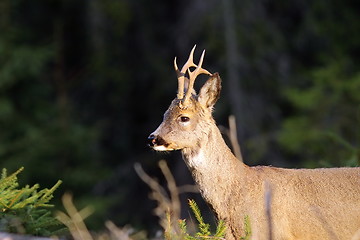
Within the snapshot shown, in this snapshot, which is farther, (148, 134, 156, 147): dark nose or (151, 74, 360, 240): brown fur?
(148, 134, 156, 147): dark nose

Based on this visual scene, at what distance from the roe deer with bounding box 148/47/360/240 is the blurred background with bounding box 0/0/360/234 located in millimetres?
11578

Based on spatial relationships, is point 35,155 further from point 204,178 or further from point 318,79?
point 204,178

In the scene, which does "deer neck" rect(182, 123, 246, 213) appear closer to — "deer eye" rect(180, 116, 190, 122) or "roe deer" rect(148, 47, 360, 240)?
"roe deer" rect(148, 47, 360, 240)

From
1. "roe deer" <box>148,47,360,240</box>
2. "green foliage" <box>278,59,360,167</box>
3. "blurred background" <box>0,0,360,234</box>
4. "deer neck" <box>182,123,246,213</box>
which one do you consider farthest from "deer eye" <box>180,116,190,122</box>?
"green foliage" <box>278,59,360,167</box>

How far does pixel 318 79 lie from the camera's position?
76.1ft

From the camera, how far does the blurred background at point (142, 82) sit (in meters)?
22.6

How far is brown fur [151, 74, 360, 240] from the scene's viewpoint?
7250 mm

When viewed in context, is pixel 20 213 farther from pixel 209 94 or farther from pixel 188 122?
pixel 209 94

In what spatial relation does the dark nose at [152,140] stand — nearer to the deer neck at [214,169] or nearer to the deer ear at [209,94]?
the deer neck at [214,169]

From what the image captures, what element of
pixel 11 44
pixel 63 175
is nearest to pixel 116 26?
pixel 11 44

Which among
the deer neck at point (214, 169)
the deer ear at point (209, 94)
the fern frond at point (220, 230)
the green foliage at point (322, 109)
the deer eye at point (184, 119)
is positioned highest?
the green foliage at point (322, 109)

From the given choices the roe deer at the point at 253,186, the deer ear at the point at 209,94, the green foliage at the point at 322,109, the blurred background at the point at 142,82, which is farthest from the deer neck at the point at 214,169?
the green foliage at the point at 322,109

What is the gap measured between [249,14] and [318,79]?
252 cm

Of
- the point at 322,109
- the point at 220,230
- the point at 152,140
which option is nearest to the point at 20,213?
the point at 152,140
